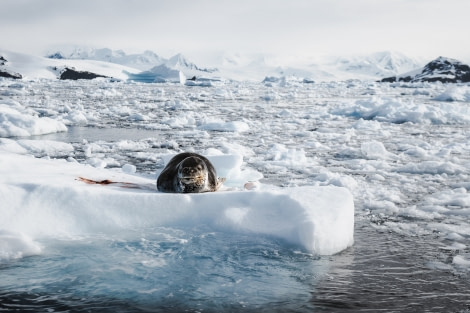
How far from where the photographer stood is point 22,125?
460 inches

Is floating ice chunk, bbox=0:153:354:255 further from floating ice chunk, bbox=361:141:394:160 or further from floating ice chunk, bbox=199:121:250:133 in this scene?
floating ice chunk, bbox=199:121:250:133

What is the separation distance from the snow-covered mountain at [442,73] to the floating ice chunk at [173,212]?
72619 millimetres

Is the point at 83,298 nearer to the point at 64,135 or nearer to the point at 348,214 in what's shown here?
the point at 348,214

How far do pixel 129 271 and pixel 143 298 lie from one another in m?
0.39

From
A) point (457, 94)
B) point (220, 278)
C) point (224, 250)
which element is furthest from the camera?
point (457, 94)

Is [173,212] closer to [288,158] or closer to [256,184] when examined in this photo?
[256,184]

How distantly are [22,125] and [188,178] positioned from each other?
8926 mm

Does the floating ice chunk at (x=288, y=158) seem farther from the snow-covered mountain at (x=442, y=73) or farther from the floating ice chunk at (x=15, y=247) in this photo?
the snow-covered mountain at (x=442, y=73)

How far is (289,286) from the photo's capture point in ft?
9.34

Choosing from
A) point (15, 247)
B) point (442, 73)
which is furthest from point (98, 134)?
point (442, 73)

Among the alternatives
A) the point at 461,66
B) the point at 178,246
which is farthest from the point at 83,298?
the point at 461,66

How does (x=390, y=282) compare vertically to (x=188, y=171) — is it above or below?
below

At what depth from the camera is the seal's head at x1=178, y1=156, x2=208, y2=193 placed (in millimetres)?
4211

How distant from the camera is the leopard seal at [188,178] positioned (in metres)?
4.22
